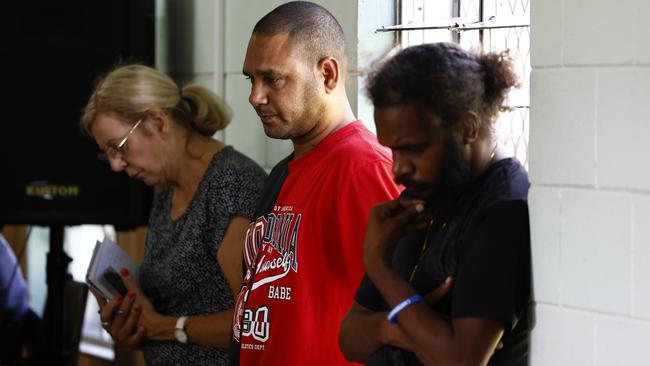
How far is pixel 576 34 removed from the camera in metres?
1.59

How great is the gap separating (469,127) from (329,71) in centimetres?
61

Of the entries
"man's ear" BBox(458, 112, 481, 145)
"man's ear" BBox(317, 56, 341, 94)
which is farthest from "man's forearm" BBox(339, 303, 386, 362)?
"man's ear" BBox(317, 56, 341, 94)

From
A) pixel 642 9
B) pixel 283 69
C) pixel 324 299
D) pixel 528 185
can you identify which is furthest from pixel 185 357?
pixel 642 9

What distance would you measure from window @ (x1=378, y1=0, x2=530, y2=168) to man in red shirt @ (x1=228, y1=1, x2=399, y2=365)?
0.32 m

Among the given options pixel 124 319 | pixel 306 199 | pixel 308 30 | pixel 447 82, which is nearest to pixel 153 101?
pixel 124 319

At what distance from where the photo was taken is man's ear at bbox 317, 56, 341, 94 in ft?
6.82

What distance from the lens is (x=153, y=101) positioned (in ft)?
8.57

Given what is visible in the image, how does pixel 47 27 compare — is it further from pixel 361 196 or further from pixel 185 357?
pixel 361 196

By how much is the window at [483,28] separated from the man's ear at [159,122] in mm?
581

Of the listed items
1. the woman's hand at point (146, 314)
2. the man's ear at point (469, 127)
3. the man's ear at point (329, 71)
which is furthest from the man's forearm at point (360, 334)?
the woman's hand at point (146, 314)

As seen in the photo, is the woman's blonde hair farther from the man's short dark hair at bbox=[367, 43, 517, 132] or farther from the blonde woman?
the man's short dark hair at bbox=[367, 43, 517, 132]

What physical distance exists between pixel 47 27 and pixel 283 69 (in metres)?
1.36

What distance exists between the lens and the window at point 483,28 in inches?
89.3

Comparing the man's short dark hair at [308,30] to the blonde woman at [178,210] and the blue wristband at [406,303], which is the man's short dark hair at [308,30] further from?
the blue wristband at [406,303]
